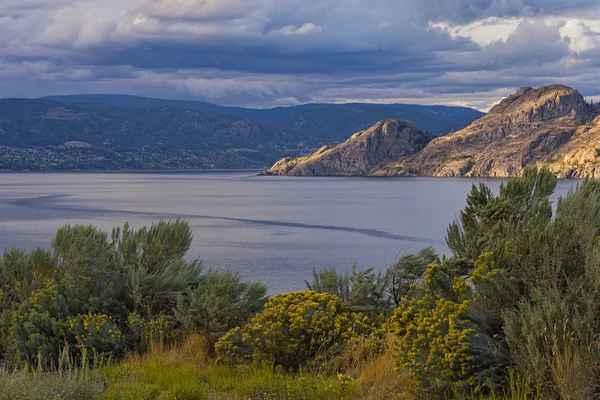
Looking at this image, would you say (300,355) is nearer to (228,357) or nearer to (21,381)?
(228,357)

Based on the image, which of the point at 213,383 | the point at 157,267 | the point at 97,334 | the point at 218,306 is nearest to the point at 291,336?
the point at 213,383

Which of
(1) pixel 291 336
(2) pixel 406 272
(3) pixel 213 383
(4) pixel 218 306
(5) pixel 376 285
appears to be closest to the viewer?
(3) pixel 213 383

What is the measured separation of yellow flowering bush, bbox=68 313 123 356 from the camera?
921 centimetres

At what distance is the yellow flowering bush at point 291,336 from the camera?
8.20 m

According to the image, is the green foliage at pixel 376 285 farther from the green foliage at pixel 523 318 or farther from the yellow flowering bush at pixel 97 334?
the yellow flowering bush at pixel 97 334

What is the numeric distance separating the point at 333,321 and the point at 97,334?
3.56 m

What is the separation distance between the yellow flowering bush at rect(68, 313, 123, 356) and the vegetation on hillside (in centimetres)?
3

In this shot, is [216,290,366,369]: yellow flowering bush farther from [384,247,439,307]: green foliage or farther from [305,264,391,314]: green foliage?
[384,247,439,307]: green foliage

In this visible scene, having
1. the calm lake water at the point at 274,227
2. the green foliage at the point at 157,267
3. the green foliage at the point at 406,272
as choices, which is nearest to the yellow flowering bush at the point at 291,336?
the green foliage at the point at 157,267

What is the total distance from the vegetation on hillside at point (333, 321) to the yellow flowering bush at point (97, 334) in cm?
3

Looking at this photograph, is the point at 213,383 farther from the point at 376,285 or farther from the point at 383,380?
the point at 376,285

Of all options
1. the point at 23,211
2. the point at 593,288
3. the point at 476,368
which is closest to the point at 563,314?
the point at 593,288

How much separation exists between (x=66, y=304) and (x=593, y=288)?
7.66 meters

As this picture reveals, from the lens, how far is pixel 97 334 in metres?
9.34
